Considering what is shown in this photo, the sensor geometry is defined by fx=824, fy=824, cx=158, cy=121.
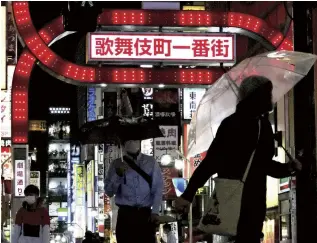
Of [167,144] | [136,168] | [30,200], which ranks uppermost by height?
[167,144]

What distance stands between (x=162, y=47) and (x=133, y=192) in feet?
31.6

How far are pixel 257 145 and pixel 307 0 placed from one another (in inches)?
97.7

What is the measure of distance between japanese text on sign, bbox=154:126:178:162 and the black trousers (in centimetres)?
2798

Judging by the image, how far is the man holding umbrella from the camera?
851 centimetres

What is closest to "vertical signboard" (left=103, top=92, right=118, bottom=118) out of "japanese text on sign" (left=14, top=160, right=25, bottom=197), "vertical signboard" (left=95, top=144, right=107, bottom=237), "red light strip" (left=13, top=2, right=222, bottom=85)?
"vertical signboard" (left=95, top=144, right=107, bottom=237)

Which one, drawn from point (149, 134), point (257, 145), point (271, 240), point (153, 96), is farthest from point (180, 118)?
point (257, 145)

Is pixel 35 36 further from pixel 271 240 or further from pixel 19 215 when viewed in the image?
pixel 271 240

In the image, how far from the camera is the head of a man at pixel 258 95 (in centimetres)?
582

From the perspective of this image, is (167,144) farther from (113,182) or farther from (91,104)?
(113,182)

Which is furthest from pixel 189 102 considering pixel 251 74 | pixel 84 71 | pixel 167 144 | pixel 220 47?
pixel 251 74

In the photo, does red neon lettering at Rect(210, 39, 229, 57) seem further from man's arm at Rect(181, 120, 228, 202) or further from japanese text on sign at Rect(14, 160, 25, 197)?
man's arm at Rect(181, 120, 228, 202)

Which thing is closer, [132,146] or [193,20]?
[132,146]

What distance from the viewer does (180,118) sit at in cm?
3988

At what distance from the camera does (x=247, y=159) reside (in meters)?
5.67
